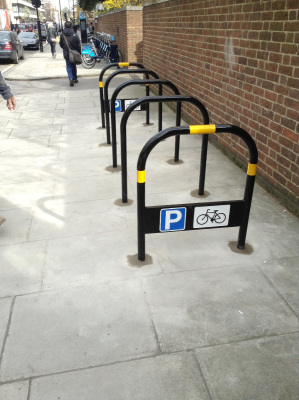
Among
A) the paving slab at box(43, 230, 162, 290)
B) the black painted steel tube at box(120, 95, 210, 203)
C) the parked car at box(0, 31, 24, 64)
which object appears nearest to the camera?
the paving slab at box(43, 230, 162, 290)

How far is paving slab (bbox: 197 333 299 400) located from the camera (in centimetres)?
199

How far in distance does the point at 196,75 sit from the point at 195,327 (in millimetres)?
5264

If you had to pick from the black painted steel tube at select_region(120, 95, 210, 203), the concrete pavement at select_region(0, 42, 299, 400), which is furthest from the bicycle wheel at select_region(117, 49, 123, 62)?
the black painted steel tube at select_region(120, 95, 210, 203)

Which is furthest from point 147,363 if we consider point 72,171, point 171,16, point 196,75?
point 171,16

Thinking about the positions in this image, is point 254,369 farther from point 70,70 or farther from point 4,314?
point 70,70

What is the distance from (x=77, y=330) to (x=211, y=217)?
4.38 feet

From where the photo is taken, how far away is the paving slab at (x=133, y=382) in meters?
1.98

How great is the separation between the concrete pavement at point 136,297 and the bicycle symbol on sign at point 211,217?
41 centimetres

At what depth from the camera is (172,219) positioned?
2.80 metres

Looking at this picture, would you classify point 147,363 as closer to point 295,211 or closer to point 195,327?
point 195,327

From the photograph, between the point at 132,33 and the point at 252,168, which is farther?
the point at 132,33

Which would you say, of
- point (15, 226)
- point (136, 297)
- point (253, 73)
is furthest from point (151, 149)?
point (253, 73)

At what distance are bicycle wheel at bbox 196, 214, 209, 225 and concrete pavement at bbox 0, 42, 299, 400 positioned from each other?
422 mm

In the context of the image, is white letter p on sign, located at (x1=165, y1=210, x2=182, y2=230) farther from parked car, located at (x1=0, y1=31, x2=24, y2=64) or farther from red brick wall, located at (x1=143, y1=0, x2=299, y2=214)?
parked car, located at (x1=0, y1=31, x2=24, y2=64)
